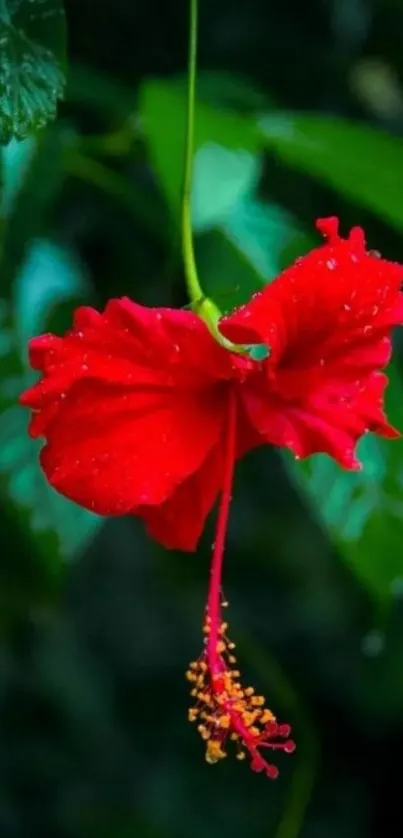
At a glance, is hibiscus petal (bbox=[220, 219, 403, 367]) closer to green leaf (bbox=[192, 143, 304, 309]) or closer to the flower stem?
the flower stem

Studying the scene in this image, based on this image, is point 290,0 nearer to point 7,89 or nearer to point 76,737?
point 7,89

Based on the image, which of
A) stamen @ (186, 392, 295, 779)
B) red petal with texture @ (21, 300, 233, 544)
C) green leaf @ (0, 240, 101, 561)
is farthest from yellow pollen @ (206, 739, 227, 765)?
green leaf @ (0, 240, 101, 561)

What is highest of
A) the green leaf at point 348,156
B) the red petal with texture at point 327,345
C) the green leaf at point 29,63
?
the green leaf at point 29,63

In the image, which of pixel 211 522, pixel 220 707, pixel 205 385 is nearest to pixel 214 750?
pixel 220 707

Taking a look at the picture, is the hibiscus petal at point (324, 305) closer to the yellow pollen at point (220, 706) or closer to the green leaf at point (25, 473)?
the yellow pollen at point (220, 706)

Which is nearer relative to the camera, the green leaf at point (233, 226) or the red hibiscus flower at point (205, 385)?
the red hibiscus flower at point (205, 385)

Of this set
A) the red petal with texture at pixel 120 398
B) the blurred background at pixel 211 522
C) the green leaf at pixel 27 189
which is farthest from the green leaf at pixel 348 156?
the red petal with texture at pixel 120 398

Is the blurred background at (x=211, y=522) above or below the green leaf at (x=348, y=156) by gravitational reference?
below
